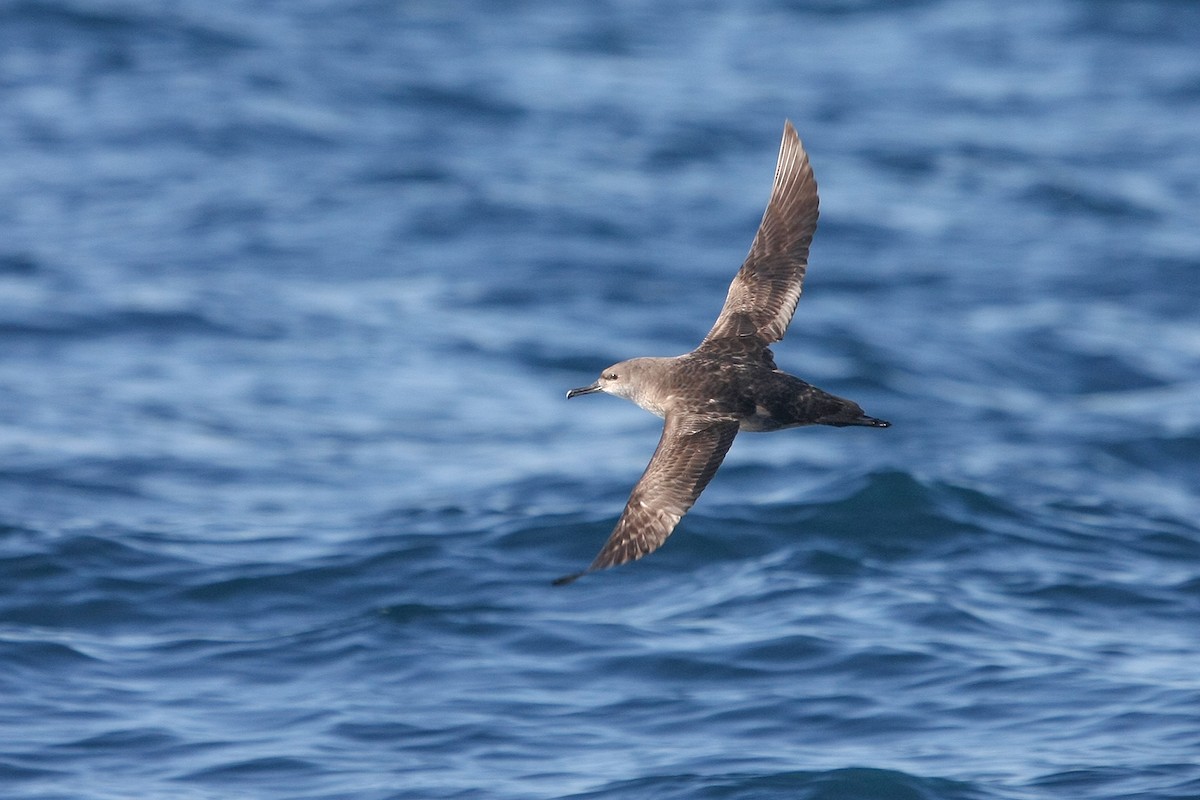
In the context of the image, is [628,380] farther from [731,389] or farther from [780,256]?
[780,256]

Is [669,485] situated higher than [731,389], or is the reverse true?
[731,389]

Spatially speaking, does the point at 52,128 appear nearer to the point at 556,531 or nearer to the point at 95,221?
the point at 95,221

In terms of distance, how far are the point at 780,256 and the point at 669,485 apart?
2009 millimetres

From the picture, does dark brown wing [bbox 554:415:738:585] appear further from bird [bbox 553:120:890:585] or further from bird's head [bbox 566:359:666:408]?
bird's head [bbox 566:359:666:408]

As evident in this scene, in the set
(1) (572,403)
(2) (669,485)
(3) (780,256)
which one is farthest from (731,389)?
(1) (572,403)

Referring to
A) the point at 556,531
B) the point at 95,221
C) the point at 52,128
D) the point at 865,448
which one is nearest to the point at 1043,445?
the point at 865,448

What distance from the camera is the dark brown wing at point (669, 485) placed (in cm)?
689

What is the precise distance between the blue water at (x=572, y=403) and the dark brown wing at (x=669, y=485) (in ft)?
5.29

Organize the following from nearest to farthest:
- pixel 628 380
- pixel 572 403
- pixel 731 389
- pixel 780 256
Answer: pixel 731 389
pixel 628 380
pixel 780 256
pixel 572 403

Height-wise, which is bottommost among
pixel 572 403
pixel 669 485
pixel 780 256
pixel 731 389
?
pixel 669 485

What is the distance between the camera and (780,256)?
867cm

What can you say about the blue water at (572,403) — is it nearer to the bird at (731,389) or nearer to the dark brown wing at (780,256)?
the bird at (731,389)

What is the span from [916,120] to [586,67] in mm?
4413

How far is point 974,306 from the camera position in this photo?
1595 centimetres
